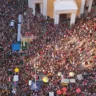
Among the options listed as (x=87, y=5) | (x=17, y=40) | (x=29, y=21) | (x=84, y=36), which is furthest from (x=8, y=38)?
(x=87, y=5)

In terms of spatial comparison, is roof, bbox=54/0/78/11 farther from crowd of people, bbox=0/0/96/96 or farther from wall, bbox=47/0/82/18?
crowd of people, bbox=0/0/96/96

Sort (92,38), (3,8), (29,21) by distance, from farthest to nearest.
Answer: (3,8) → (29,21) → (92,38)

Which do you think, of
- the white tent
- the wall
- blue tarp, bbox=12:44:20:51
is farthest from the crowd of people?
the white tent

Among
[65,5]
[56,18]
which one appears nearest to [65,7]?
[65,5]

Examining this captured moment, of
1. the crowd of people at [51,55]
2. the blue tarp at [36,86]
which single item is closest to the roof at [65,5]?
the crowd of people at [51,55]

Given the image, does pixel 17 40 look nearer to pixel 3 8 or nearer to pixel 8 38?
pixel 8 38

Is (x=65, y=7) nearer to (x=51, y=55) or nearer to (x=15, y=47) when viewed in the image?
(x=51, y=55)

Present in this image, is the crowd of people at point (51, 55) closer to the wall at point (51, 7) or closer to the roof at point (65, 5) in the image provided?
the wall at point (51, 7)
